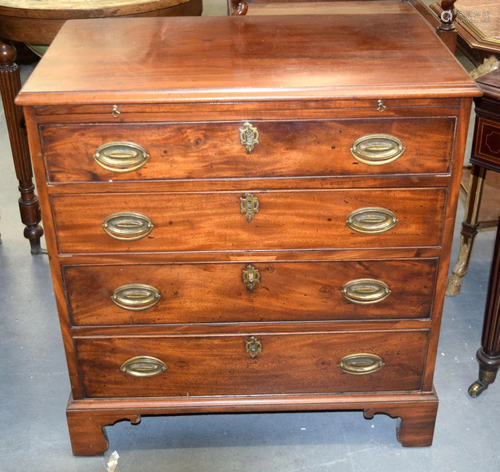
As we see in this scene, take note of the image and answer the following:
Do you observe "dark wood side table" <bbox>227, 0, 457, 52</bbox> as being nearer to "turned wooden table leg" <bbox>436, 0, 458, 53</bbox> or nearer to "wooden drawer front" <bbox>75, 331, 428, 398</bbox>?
"turned wooden table leg" <bbox>436, 0, 458, 53</bbox>

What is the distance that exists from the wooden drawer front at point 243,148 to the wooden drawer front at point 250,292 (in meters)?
0.29

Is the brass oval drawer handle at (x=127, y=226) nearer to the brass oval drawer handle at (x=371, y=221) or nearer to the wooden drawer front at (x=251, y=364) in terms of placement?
the wooden drawer front at (x=251, y=364)

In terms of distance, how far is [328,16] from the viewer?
7.90 ft

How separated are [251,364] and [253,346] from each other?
7cm

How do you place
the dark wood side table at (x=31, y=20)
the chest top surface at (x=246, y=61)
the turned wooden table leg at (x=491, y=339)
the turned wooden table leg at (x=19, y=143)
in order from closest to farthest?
1. the chest top surface at (x=246, y=61)
2. the turned wooden table leg at (x=491, y=339)
3. the dark wood side table at (x=31, y=20)
4. the turned wooden table leg at (x=19, y=143)

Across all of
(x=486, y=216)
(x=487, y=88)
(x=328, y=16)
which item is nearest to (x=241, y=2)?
(x=328, y=16)

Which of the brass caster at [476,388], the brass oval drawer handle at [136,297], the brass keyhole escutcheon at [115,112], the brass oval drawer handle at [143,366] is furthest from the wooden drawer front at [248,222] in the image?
the brass caster at [476,388]

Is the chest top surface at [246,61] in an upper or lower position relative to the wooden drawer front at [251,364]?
upper

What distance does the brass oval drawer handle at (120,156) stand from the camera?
1.95 meters

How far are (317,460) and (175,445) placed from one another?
45 cm

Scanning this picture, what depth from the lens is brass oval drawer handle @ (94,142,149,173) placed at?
1947 millimetres

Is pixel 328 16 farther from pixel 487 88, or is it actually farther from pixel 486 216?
pixel 486 216

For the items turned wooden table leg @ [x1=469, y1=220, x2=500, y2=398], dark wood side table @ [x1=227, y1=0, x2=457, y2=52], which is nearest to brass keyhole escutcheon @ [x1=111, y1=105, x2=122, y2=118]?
dark wood side table @ [x1=227, y1=0, x2=457, y2=52]

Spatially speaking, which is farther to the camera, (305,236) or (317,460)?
(317,460)
